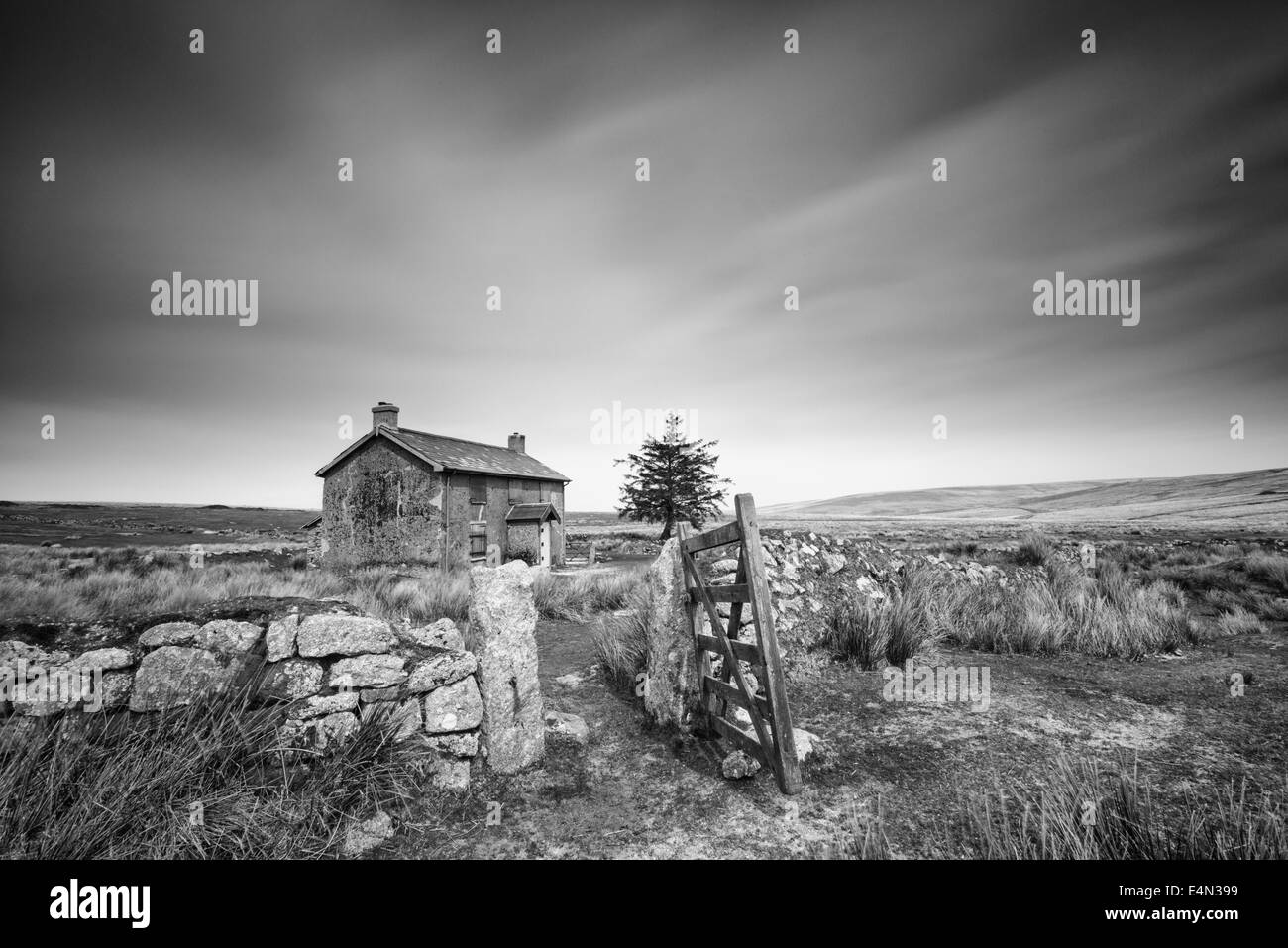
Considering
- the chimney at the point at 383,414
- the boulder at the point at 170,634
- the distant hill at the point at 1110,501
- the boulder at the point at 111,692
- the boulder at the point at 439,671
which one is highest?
the chimney at the point at 383,414

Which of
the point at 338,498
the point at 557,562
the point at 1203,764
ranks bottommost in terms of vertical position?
the point at 557,562

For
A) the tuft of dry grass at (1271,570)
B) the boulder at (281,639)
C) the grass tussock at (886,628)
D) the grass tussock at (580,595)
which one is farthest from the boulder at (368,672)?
the tuft of dry grass at (1271,570)

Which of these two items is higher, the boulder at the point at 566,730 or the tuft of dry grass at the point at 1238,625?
the boulder at the point at 566,730

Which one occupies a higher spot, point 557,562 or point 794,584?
point 794,584

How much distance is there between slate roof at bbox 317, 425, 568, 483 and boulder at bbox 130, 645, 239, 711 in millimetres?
16082

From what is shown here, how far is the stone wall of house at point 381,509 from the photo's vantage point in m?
19.2

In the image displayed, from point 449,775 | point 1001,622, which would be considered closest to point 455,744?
point 449,775

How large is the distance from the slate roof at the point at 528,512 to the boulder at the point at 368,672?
19.7 metres

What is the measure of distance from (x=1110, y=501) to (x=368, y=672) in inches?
3791

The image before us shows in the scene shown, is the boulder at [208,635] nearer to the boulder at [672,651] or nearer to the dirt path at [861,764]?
the dirt path at [861,764]
